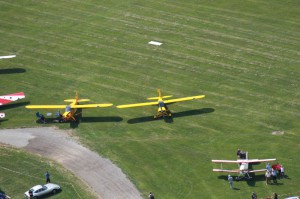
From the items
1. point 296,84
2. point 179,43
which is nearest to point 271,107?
point 296,84

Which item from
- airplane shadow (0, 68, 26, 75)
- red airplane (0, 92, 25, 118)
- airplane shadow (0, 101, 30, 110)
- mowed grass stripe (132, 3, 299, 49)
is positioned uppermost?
mowed grass stripe (132, 3, 299, 49)

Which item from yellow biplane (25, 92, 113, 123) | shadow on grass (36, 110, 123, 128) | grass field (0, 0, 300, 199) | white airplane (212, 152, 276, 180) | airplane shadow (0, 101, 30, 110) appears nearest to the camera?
white airplane (212, 152, 276, 180)

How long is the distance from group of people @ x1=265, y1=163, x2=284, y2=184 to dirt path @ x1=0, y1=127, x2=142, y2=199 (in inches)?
579

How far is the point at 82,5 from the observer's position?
118 metres

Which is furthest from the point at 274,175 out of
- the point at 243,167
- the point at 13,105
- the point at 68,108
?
the point at 13,105

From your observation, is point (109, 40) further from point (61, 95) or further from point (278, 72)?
point (278, 72)

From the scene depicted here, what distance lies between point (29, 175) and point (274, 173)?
93.2ft

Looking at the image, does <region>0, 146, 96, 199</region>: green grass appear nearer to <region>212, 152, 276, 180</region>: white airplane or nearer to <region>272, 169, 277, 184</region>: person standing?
<region>212, 152, 276, 180</region>: white airplane

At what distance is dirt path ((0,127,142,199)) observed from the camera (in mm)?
69688

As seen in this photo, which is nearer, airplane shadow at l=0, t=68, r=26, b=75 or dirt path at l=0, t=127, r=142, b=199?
dirt path at l=0, t=127, r=142, b=199

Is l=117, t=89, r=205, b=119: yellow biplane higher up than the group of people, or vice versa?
l=117, t=89, r=205, b=119: yellow biplane

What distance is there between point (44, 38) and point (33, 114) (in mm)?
24832

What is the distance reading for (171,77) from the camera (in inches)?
3718

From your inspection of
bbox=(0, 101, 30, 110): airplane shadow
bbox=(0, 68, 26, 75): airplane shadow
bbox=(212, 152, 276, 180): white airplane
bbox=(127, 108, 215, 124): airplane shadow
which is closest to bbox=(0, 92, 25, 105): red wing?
bbox=(0, 101, 30, 110): airplane shadow
